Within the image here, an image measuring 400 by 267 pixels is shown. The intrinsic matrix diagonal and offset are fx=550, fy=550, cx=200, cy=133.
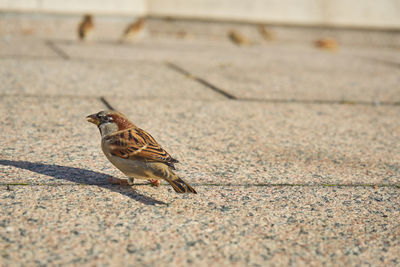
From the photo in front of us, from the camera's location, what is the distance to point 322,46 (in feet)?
42.6

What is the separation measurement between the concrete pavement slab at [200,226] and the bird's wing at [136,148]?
10.2 inches

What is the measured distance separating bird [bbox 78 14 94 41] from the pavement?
66.4 inches

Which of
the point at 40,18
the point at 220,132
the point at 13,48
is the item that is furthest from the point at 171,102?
the point at 40,18

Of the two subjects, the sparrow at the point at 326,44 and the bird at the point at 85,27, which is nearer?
the bird at the point at 85,27

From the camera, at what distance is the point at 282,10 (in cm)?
1312

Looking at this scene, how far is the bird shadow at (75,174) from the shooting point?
3629 mm

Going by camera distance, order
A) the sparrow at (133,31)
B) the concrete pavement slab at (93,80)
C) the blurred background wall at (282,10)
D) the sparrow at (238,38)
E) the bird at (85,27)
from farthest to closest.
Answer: the blurred background wall at (282,10)
the sparrow at (238,38)
the sparrow at (133,31)
the bird at (85,27)
the concrete pavement slab at (93,80)

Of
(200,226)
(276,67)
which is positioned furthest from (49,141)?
(276,67)

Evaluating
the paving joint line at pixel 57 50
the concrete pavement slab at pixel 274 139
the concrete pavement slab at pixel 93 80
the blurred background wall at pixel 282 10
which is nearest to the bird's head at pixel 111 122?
the concrete pavement slab at pixel 274 139

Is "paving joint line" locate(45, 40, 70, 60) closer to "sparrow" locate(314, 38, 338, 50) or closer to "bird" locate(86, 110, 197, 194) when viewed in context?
"bird" locate(86, 110, 197, 194)

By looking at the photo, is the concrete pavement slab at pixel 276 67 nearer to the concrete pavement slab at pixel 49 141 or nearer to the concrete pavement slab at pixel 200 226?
the concrete pavement slab at pixel 49 141

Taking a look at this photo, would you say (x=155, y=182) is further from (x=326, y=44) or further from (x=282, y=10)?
(x=282, y=10)

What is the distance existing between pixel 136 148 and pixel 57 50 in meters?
6.51

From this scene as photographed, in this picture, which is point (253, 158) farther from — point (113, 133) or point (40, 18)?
point (40, 18)
